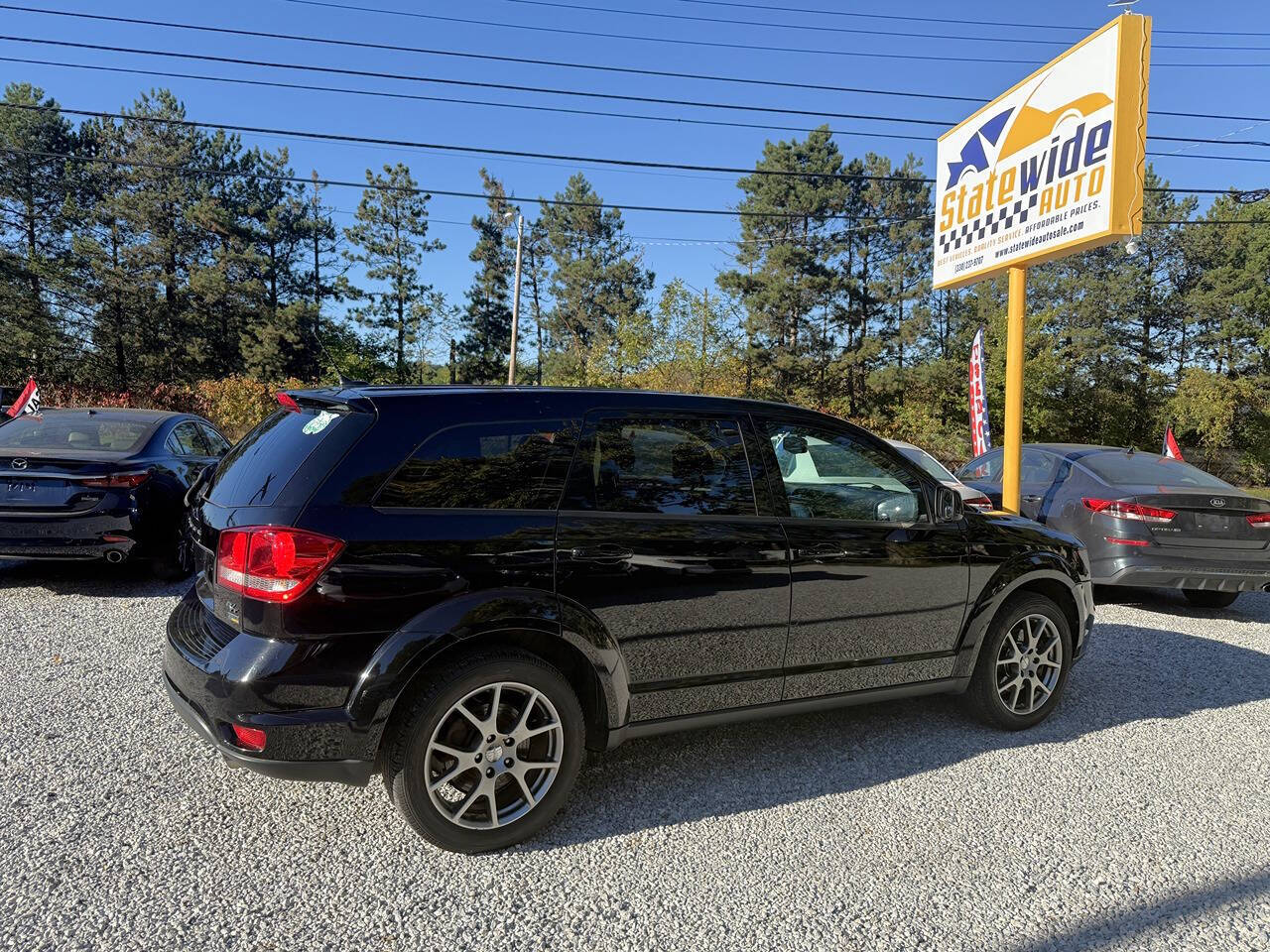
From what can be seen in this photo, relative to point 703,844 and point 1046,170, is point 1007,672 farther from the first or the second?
point 1046,170

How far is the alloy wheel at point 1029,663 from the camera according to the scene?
4023mm

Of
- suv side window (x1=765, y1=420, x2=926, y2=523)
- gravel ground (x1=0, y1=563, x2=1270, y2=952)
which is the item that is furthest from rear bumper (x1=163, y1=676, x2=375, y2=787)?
suv side window (x1=765, y1=420, x2=926, y2=523)

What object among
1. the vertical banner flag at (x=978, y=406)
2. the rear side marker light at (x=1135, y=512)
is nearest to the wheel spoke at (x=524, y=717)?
the rear side marker light at (x=1135, y=512)

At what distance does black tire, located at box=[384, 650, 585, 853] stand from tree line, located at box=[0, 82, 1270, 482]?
26273mm

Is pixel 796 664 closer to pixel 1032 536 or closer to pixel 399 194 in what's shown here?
pixel 1032 536

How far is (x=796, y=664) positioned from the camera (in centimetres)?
338

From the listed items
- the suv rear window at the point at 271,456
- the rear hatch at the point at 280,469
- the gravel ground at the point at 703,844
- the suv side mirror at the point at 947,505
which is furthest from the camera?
the suv side mirror at the point at 947,505

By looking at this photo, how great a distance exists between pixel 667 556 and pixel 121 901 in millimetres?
2091

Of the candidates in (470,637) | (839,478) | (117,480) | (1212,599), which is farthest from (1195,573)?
(117,480)

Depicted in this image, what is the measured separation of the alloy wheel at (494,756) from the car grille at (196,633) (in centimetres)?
81

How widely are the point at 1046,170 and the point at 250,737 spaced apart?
856 cm

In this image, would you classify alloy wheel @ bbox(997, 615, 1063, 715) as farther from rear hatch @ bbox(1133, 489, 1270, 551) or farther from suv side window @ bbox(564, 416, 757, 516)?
rear hatch @ bbox(1133, 489, 1270, 551)

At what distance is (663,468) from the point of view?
3.21 m

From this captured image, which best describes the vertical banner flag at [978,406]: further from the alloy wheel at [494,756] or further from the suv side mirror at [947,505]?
the alloy wheel at [494,756]
